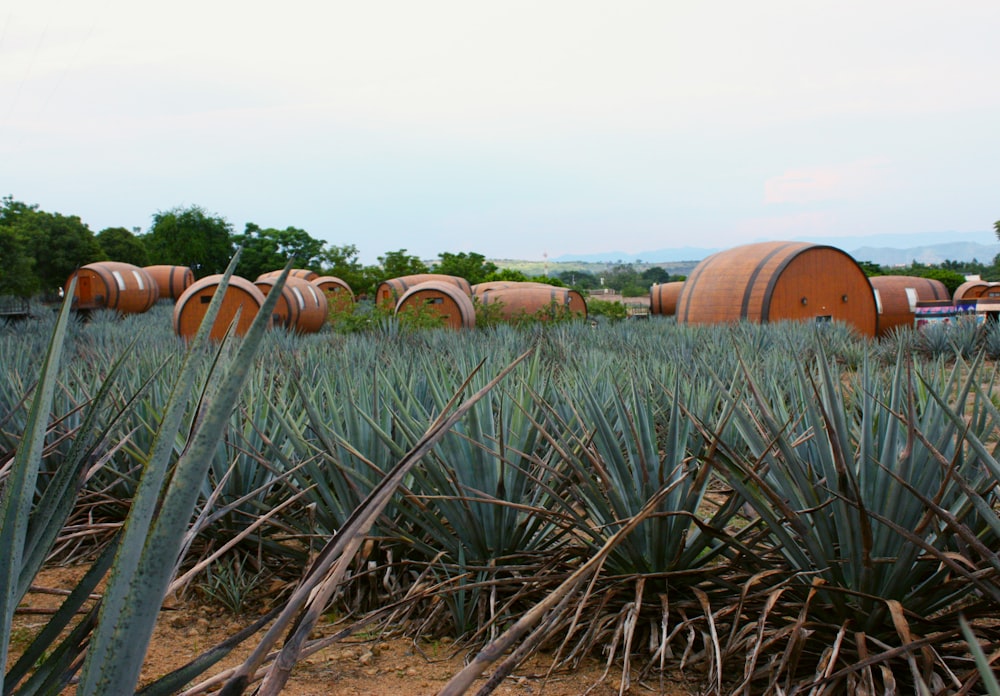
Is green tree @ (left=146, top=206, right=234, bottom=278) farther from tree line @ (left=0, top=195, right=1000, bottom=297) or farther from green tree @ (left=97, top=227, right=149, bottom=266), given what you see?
green tree @ (left=97, top=227, right=149, bottom=266)

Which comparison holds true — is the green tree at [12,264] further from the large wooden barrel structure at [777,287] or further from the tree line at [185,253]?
the large wooden barrel structure at [777,287]

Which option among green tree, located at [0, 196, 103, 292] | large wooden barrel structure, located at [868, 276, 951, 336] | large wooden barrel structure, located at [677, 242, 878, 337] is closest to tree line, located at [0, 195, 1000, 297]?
green tree, located at [0, 196, 103, 292]

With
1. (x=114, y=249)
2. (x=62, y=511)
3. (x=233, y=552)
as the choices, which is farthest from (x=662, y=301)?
(x=114, y=249)

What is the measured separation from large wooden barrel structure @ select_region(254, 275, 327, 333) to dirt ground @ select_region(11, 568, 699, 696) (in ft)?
37.9

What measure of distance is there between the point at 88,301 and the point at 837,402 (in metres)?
24.2

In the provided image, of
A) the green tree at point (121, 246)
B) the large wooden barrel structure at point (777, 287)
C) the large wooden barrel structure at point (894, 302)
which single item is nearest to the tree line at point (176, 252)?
the green tree at point (121, 246)

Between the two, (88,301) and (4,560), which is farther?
(88,301)

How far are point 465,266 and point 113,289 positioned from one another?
21.8 m

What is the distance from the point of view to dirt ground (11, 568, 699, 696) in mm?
2230

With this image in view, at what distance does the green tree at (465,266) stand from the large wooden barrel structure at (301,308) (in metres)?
24.5

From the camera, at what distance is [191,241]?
5100cm

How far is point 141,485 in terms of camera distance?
811 millimetres

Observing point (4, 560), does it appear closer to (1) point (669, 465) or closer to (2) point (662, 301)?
(1) point (669, 465)

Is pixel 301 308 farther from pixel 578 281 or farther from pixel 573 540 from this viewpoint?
pixel 578 281
